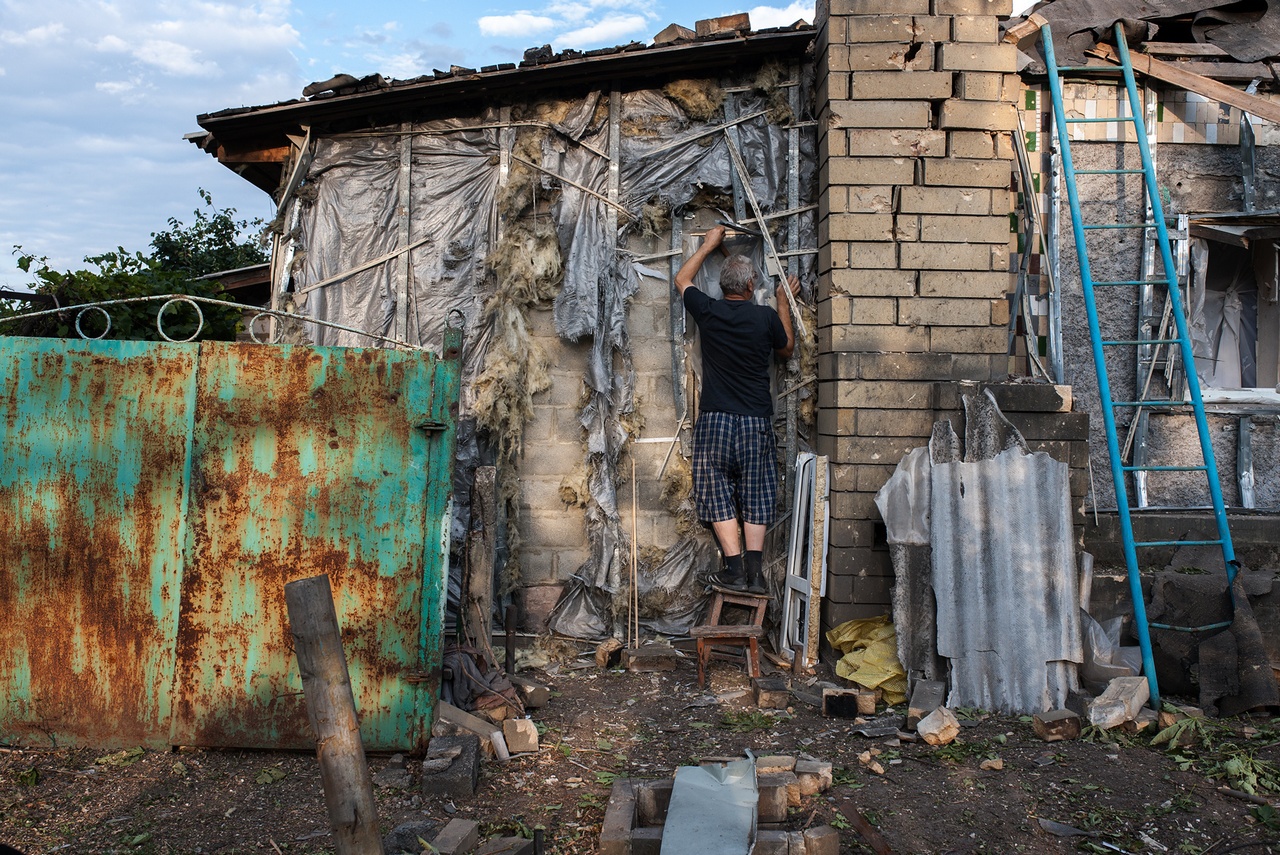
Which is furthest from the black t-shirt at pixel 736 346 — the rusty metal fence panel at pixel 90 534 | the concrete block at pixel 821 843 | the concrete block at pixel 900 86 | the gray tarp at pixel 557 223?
the rusty metal fence panel at pixel 90 534

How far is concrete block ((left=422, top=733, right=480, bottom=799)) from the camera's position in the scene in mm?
3436

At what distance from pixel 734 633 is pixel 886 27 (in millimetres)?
3584

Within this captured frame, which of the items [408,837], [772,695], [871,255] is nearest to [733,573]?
[772,695]

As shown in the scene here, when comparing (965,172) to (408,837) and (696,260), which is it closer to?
(696,260)

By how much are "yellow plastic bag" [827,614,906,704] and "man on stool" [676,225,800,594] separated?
0.57 meters

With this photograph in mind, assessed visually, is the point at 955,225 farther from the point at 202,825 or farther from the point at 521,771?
the point at 202,825

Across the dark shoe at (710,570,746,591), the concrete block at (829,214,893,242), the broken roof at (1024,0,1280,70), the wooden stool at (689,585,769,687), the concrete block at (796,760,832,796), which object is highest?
the broken roof at (1024,0,1280,70)

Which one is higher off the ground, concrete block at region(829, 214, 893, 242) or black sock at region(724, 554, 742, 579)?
concrete block at region(829, 214, 893, 242)

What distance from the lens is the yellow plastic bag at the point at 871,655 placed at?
4547mm

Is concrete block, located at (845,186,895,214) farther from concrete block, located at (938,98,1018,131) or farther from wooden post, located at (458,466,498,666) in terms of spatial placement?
wooden post, located at (458,466,498,666)

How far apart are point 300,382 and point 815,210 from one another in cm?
329

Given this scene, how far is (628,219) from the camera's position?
18.1 ft

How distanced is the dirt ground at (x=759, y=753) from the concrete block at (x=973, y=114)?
10.7 ft

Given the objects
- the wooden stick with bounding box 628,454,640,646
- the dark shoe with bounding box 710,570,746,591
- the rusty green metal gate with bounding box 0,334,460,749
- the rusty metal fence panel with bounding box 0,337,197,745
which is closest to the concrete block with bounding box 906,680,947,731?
the dark shoe with bounding box 710,570,746,591
